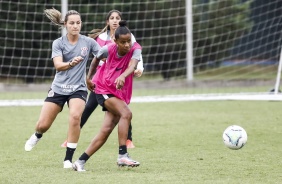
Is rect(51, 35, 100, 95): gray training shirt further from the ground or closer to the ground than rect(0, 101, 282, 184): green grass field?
further from the ground

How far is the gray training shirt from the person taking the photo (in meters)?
8.18

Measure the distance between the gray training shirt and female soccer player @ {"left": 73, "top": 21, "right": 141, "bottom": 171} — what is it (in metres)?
0.31

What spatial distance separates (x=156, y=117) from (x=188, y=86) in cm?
838

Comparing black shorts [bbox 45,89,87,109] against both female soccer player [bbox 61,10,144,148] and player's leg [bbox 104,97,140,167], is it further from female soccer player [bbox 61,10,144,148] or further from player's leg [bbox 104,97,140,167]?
female soccer player [bbox 61,10,144,148]

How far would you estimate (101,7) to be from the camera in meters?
22.2

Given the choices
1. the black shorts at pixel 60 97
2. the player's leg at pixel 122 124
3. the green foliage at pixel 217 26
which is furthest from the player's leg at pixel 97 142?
the green foliage at pixel 217 26

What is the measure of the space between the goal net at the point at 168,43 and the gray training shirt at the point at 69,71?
11.3m

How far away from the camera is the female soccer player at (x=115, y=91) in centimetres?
769

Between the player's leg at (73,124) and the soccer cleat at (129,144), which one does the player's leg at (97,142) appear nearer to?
the player's leg at (73,124)

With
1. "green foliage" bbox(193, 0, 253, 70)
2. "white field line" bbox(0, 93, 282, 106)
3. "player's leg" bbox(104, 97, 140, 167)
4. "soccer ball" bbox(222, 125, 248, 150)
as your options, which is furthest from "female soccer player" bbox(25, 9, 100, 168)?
"green foliage" bbox(193, 0, 253, 70)

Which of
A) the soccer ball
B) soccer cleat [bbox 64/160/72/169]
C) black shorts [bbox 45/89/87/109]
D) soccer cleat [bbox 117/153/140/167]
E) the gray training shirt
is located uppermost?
the gray training shirt

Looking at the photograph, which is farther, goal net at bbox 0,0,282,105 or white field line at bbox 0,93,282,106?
goal net at bbox 0,0,282,105

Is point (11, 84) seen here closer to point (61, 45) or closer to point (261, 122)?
point (261, 122)

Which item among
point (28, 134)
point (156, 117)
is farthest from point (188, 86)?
point (28, 134)
